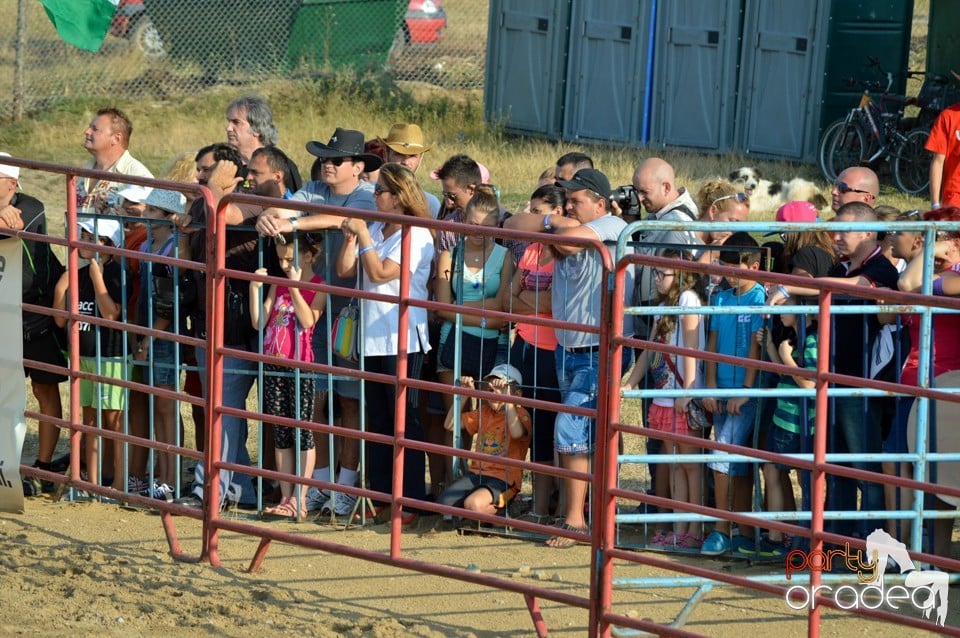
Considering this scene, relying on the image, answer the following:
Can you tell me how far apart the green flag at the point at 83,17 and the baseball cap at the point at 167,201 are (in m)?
2.67

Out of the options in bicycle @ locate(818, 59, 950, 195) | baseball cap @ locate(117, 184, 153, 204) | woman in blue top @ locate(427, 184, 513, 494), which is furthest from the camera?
bicycle @ locate(818, 59, 950, 195)

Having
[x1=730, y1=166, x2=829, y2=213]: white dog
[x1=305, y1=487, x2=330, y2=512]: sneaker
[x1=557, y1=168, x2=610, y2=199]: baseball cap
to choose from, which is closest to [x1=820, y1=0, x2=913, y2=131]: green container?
[x1=730, y1=166, x2=829, y2=213]: white dog

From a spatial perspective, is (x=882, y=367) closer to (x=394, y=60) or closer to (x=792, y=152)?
(x=792, y=152)

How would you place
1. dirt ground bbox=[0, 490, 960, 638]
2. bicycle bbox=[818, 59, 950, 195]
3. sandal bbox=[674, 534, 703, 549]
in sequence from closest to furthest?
dirt ground bbox=[0, 490, 960, 638] < sandal bbox=[674, 534, 703, 549] < bicycle bbox=[818, 59, 950, 195]

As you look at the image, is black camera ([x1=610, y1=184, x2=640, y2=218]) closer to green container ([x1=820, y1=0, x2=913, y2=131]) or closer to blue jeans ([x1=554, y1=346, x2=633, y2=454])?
blue jeans ([x1=554, y1=346, x2=633, y2=454])

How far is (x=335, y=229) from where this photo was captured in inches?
267

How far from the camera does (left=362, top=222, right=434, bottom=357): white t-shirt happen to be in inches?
264

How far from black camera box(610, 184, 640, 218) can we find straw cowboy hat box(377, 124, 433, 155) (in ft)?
4.31

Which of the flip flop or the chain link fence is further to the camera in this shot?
the chain link fence

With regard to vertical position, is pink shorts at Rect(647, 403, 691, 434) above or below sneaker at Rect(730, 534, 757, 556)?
above

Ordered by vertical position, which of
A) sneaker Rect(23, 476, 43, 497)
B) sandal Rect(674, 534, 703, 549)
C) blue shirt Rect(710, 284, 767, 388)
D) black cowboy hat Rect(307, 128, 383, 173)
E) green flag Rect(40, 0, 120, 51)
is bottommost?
sneaker Rect(23, 476, 43, 497)

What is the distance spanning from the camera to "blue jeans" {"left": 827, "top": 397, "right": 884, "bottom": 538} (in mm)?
6297

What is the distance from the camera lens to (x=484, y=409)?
6.93 m

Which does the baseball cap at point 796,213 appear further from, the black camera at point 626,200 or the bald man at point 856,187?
the black camera at point 626,200
